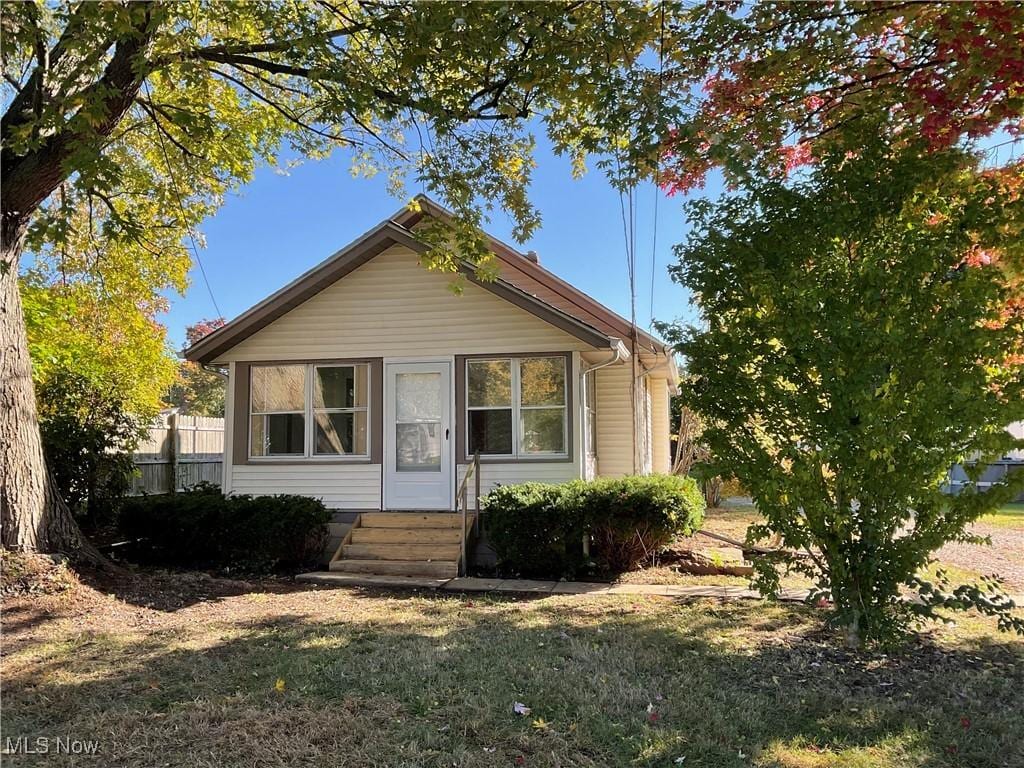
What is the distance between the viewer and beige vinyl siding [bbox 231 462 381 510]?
10859 mm

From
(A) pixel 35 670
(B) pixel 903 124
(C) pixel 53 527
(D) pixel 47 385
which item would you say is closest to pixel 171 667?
(A) pixel 35 670

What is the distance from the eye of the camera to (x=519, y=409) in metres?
10.6

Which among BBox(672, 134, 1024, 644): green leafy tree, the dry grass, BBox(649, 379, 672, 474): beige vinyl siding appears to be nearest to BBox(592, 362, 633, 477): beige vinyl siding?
the dry grass

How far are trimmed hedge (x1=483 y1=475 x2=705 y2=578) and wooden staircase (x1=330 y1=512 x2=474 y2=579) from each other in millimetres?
854

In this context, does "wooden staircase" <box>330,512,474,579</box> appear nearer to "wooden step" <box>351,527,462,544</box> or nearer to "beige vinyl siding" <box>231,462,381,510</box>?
"wooden step" <box>351,527,462,544</box>

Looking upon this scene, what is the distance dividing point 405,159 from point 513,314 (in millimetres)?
2937

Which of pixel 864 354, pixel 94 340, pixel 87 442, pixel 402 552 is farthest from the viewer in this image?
pixel 94 340

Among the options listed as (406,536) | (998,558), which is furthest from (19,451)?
(998,558)

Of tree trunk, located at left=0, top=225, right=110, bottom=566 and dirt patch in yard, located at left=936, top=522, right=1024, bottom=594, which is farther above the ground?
tree trunk, located at left=0, top=225, right=110, bottom=566

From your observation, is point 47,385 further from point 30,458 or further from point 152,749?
point 152,749

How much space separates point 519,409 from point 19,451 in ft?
21.0

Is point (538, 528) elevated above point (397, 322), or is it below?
below

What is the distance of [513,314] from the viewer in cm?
1064

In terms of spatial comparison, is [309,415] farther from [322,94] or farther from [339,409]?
[322,94]
